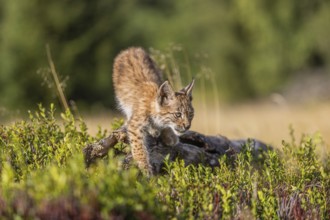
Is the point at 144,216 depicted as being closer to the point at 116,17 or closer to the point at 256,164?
the point at 256,164

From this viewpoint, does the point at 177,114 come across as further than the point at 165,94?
No

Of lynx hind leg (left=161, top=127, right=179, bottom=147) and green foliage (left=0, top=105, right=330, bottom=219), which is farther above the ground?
lynx hind leg (left=161, top=127, right=179, bottom=147)

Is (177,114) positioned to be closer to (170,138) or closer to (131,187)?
(170,138)

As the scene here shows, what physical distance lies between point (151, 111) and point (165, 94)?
0.31 meters

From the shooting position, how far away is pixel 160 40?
126 ft

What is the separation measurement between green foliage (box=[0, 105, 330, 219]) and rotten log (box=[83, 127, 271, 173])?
0.55 feet

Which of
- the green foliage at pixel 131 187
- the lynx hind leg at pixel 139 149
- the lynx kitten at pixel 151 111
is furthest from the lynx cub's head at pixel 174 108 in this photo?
the green foliage at pixel 131 187

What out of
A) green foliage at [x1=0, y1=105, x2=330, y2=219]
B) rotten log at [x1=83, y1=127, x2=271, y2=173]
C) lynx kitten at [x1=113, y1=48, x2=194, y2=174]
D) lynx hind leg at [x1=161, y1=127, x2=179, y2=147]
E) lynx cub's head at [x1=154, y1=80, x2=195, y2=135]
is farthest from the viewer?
lynx hind leg at [x1=161, y1=127, x2=179, y2=147]

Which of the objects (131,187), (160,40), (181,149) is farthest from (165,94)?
(160,40)

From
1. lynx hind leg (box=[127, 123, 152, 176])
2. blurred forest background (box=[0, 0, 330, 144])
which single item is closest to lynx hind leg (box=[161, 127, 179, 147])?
lynx hind leg (box=[127, 123, 152, 176])

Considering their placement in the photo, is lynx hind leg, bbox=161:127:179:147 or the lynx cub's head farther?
lynx hind leg, bbox=161:127:179:147

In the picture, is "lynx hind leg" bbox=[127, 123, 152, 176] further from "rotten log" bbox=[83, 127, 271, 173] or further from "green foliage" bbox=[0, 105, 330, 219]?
"green foliage" bbox=[0, 105, 330, 219]

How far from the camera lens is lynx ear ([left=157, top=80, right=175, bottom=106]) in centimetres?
755

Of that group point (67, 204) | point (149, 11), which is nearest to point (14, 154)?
point (67, 204)
